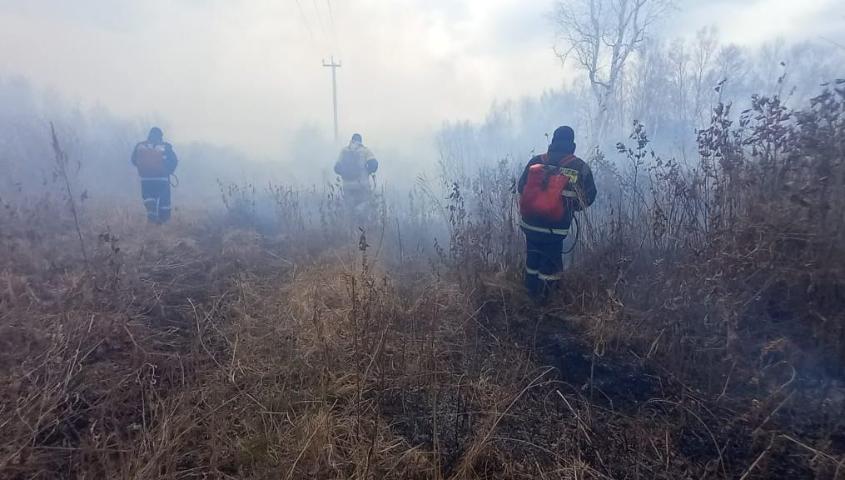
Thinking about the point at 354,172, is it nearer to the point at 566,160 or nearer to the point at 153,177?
the point at 153,177

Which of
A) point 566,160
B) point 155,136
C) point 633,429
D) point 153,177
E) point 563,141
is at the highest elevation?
point 155,136

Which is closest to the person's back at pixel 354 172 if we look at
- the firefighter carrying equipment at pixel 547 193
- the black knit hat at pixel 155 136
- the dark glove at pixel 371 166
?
the dark glove at pixel 371 166

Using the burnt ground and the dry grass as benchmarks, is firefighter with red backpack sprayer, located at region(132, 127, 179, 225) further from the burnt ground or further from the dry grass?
the burnt ground

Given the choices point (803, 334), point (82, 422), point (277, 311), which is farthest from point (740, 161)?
point (82, 422)

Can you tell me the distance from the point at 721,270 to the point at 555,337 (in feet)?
4.28

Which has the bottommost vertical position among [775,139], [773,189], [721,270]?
[721,270]

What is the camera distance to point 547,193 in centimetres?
393

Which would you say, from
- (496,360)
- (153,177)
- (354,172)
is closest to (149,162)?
(153,177)

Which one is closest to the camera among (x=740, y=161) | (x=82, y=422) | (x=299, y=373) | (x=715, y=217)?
(x=82, y=422)

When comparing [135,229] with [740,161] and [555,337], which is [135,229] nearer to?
[555,337]

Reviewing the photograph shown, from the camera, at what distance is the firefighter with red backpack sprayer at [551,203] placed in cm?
389

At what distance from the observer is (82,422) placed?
2.44 m

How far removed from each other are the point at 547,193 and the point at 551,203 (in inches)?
A: 4.2

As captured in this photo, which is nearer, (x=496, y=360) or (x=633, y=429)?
(x=633, y=429)
